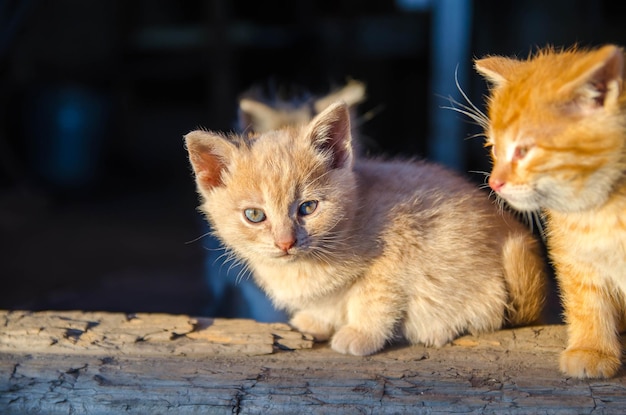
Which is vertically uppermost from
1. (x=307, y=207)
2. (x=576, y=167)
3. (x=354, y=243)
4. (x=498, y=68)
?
(x=498, y=68)

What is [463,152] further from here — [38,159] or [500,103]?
[38,159]

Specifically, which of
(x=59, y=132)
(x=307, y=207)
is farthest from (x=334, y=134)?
(x=59, y=132)

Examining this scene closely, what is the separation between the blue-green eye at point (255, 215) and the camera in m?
2.31

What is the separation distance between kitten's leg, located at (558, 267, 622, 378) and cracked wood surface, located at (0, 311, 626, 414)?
0.06 meters

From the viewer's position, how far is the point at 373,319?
2.34 m

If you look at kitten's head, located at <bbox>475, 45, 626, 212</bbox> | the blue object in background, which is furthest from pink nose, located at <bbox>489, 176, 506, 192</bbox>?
the blue object in background

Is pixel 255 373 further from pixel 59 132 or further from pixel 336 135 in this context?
pixel 59 132

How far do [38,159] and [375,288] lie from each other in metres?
5.82

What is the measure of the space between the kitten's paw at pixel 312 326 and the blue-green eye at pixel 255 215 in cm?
43

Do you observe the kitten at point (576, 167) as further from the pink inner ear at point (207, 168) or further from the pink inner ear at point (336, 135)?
the pink inner ear at point (207, 168)

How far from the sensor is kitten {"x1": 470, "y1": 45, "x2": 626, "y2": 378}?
1828 mm

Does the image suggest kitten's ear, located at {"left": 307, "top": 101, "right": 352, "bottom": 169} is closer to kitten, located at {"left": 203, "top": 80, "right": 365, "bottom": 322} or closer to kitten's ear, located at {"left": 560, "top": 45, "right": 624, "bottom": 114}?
kitten, located at {"left": 203, "top": 80, "right": 365, "bottom": 322}

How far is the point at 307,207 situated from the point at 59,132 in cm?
564

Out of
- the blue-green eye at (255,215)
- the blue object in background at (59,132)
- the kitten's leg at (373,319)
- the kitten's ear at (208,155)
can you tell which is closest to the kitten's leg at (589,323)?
the kitten's leg at (373,319)
